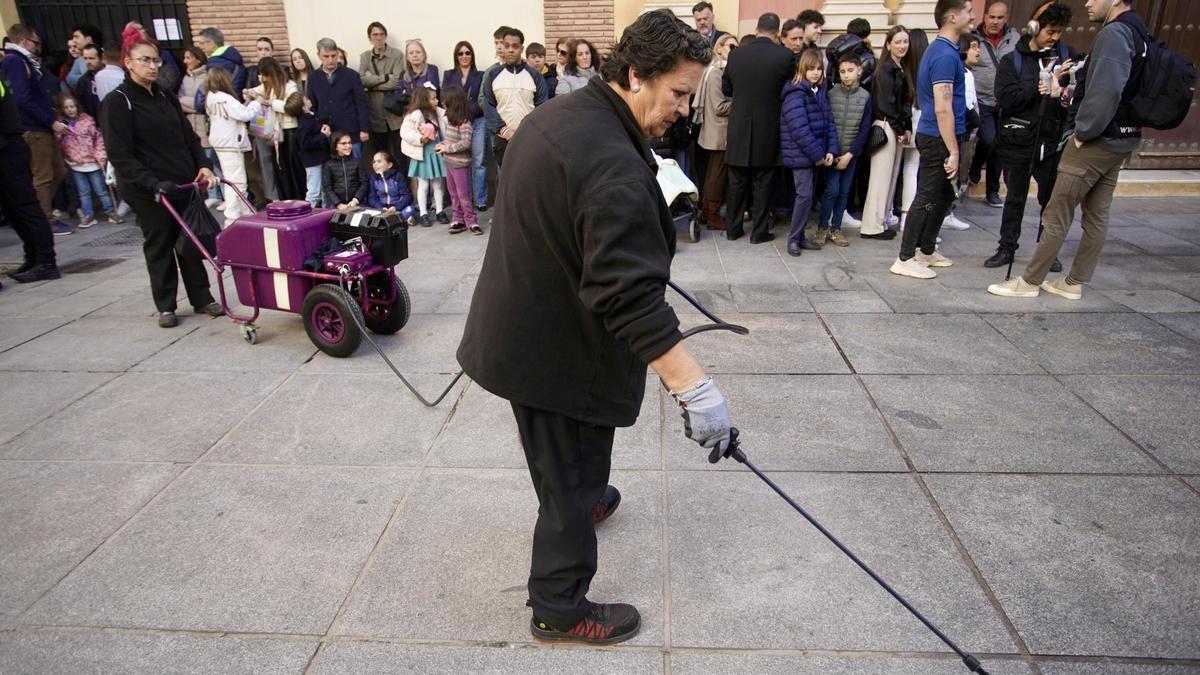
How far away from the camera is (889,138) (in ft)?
24.1

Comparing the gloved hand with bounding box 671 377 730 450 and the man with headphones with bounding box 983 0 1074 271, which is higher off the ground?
the man with headphones with bounding box 983 0 1074 271

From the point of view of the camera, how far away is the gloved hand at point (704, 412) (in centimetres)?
217

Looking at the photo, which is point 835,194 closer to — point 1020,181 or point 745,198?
point 745,198

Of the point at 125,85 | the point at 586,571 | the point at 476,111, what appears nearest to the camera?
the point at 586,571

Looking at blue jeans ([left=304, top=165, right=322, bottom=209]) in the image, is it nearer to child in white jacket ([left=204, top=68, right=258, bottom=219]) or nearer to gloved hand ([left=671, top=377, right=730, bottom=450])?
child in white jacket ([left=204, top=68, right=258, bottom=219])

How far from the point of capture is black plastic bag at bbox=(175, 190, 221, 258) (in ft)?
17.9

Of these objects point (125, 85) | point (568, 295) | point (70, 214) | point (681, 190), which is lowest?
point (70, 214)

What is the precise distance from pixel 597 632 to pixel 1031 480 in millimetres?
2163

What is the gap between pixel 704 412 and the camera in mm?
2180

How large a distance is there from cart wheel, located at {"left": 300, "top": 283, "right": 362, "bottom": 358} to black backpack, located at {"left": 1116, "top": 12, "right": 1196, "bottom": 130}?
5.26 metres

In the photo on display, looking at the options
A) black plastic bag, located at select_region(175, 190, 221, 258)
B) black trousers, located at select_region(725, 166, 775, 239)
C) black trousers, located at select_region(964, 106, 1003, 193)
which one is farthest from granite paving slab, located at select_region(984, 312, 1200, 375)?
black plastic bag, located at select_region(175, 190, 221, 258)

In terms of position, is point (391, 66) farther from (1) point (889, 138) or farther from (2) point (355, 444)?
(2) point (355, 444)

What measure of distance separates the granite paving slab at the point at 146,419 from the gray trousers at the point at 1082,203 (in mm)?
5361

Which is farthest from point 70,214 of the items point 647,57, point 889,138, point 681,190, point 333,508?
point 647,57
